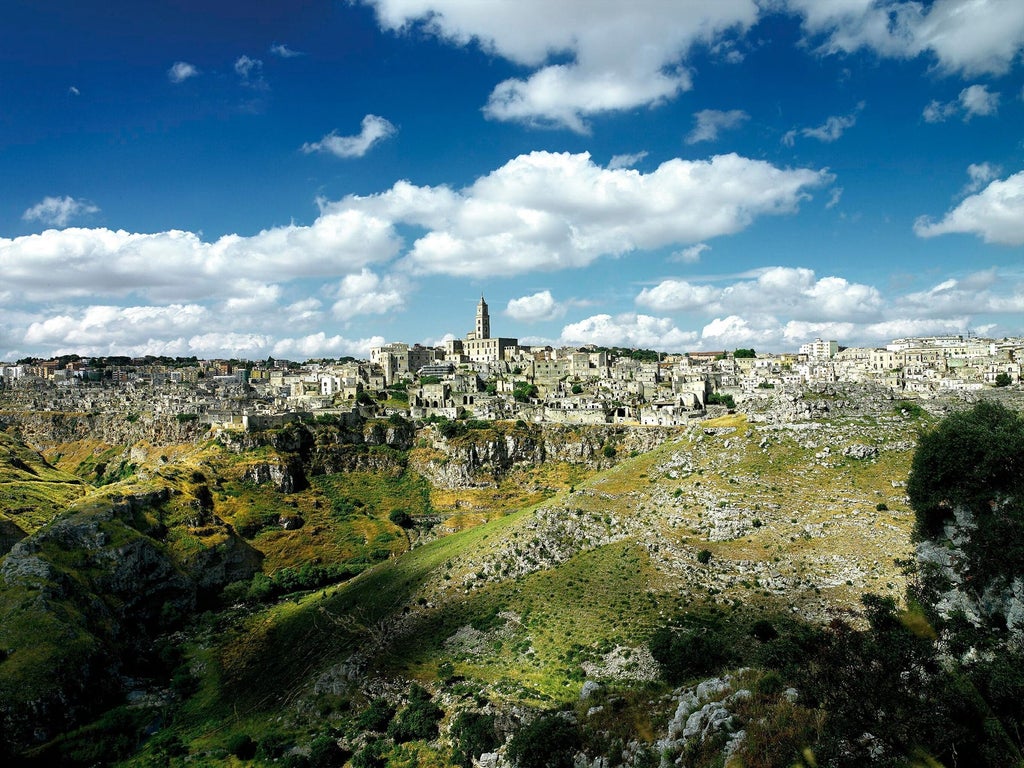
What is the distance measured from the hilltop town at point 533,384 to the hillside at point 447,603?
34.4 metres

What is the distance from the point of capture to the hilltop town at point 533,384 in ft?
341

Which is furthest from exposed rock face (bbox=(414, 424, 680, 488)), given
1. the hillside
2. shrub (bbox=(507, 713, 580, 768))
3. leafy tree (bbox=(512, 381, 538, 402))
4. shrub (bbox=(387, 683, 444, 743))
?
shrub (bbox=(507, 713, 580, 768))

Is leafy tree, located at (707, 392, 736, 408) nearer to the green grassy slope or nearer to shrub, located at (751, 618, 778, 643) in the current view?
the green grassy slope

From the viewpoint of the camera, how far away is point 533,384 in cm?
13200

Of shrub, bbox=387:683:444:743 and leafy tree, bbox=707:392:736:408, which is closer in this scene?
shrub, bbox=387:683:444:743

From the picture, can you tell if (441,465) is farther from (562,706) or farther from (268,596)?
(562,706)

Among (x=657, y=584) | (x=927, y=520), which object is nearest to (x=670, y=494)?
(x=657, y=584)

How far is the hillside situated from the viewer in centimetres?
3247

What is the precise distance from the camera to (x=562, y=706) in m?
28.7

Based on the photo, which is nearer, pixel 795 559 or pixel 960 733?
pixel 960 733

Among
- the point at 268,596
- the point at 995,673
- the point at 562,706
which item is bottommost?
the point at 268,596

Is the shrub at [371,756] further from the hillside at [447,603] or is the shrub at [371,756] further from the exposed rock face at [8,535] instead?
the exposed rock face at [8,535]

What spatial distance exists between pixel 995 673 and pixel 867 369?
134005 mm

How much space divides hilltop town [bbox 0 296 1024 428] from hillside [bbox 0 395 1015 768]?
34368mm
